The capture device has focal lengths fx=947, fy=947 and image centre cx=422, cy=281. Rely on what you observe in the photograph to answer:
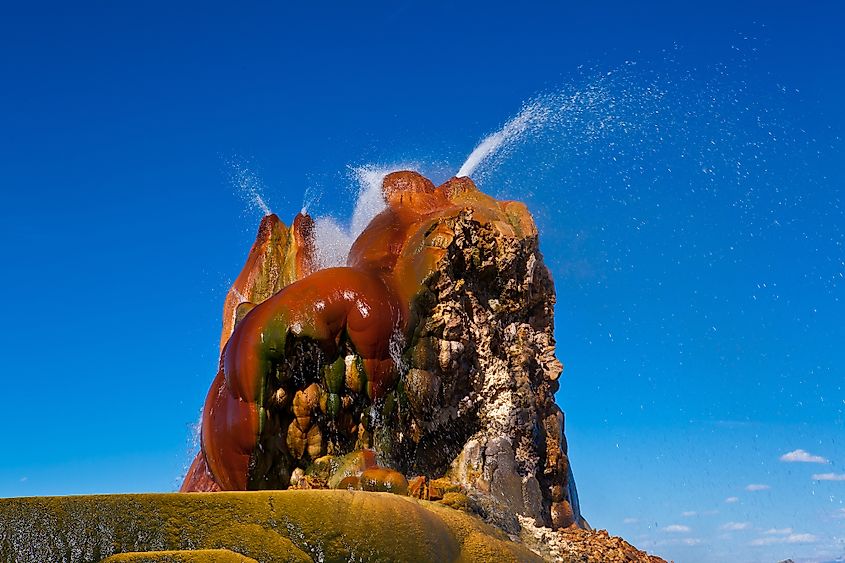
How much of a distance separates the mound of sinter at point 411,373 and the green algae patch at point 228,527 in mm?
2605

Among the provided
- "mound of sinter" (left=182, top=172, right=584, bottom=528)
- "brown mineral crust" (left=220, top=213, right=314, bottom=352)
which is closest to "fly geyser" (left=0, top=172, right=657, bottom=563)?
"mound of sinter" (left=182, top=172, right=584, bottom=528)

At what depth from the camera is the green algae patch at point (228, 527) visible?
7809 millimetres

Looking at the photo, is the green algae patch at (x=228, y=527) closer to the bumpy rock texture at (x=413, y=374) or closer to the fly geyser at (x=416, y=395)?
the fly geyser at (x=416, y=395)

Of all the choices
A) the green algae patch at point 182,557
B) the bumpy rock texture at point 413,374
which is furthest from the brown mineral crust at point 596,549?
the green algae patch at point 182,557

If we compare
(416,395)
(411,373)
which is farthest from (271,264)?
(416,395)

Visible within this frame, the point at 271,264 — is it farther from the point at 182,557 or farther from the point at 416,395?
the point at 182,557

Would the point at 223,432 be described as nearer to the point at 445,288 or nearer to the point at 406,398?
the point at 406,398

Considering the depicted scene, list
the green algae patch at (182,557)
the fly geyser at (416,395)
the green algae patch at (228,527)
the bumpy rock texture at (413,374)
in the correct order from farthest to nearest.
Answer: the bumpy rock texture at (413,374) → the fly geyser at (416,395) → the green algae patch at (228,527) → the green algae patch at (182,557)

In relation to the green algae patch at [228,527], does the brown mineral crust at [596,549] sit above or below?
above

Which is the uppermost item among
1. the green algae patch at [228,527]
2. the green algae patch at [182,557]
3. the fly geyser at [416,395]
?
the fly geyser at [416,395]

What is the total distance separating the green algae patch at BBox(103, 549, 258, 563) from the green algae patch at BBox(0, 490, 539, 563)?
11 mm

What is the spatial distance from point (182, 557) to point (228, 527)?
832mm

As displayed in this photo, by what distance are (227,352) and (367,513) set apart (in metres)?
6.00

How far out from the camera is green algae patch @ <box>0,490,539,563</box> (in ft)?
25.6
